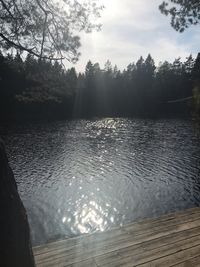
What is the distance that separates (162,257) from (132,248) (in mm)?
592

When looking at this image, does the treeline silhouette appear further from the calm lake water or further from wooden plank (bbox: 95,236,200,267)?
wooden plank (bbox: 95,236,200,267)

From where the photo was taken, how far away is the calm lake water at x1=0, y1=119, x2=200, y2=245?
15297mm

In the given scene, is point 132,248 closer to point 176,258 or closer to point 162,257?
point 162,257

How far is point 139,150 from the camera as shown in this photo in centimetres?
3106

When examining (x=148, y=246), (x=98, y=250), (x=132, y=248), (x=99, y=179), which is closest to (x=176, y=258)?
(x=148, y=246)

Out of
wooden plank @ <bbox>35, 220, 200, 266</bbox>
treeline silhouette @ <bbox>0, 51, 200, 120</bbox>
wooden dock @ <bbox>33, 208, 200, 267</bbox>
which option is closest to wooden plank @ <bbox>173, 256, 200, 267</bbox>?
wooden dock @ <bbox>33, 208, 200, 267</bbox>

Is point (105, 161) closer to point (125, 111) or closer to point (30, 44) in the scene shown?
point (30, 44)

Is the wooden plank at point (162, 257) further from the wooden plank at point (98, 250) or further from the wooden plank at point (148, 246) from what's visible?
the wooden plank at point (98, 250)

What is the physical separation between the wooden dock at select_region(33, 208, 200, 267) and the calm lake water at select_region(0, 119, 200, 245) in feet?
9.50

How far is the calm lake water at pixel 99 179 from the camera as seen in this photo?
50.2 ft

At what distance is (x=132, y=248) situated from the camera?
18.9 ft

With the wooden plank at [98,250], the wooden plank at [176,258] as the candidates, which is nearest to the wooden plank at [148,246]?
the wooden plank at [98,250]

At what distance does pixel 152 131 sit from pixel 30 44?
3937cm

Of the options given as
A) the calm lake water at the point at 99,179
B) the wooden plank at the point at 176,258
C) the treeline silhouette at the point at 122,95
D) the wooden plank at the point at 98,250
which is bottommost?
the calm lake water at the point at 99,179
